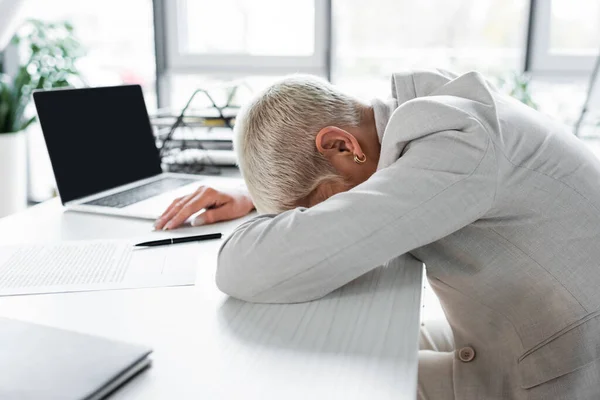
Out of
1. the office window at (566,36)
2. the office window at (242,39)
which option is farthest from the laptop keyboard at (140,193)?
the office window at (566,36)

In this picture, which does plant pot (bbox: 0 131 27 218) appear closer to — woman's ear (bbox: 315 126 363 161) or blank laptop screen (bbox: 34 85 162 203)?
blank laptop screen (bbox: 34 85 162 203)

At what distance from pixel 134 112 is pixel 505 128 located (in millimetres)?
1159

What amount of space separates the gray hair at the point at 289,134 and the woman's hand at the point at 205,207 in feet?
1.04

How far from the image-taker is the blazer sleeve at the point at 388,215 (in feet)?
2.76

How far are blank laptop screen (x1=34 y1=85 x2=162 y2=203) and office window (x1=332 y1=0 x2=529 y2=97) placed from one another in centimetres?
156

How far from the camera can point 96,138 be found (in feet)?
5.33

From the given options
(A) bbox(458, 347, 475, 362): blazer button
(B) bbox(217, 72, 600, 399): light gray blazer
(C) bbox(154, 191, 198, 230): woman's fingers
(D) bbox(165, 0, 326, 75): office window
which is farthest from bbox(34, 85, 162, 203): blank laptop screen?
(D) bbox(165, 0, 326, 75): office window

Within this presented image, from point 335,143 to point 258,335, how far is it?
0.37 metres

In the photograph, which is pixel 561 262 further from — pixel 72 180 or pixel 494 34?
pixel 494 34

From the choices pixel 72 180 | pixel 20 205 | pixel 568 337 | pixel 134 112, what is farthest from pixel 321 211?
pixel 20 205

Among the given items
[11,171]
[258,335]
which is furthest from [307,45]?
[258,335]

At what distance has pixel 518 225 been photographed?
953mm

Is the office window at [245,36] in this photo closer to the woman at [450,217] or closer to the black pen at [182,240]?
the black pen at [182,240]

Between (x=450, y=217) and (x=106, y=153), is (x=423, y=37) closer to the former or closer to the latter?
(x=106, y=153)
